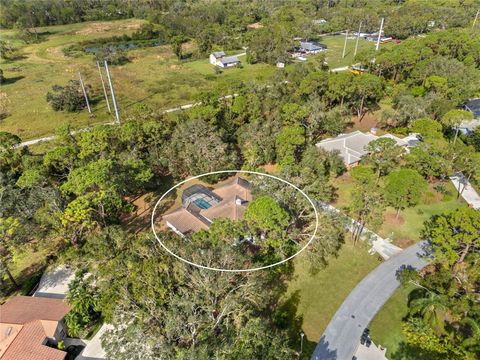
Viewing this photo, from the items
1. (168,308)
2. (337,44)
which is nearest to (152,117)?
(168,308)

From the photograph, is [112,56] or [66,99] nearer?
[66,99]

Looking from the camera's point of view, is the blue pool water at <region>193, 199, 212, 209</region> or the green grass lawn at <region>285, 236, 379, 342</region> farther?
the blue pool water at <region>193, 199, 212, 209</region>

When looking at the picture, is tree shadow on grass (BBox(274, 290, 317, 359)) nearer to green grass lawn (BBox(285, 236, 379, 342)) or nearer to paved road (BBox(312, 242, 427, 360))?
green grass lawn (BBox(285, 236, 379, 342))

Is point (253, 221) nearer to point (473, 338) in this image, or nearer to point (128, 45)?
point (473, 338)

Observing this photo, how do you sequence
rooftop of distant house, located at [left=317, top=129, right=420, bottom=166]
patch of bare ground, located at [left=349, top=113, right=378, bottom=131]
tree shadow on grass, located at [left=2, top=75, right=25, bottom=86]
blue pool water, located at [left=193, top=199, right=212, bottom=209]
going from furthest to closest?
tree shadow on grass, located at [left=2, top=75, right=25, bottom=86] < patch of bare ground, located at [left=349, top=113, right=378, bottom=131] < rooftop of distant house, located at [left=317, top=129, right=420, bottom=166] < blue pool water, located at [left=193, top=199, right=212, bottom=209]

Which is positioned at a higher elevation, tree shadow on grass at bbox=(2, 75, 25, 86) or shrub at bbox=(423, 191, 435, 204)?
tree shadow on grass at bbox=(2, 75, 25, 86)

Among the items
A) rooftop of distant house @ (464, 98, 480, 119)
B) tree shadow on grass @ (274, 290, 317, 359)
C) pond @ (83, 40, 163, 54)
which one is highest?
pond @ (83, 40, 163, 54)

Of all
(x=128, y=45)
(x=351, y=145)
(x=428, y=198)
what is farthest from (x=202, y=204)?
(x=128, y=45)

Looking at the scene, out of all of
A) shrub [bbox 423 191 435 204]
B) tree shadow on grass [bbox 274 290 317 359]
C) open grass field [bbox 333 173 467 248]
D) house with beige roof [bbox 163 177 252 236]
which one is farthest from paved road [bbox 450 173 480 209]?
house with beige roof [bbox 163 177 252 236]
